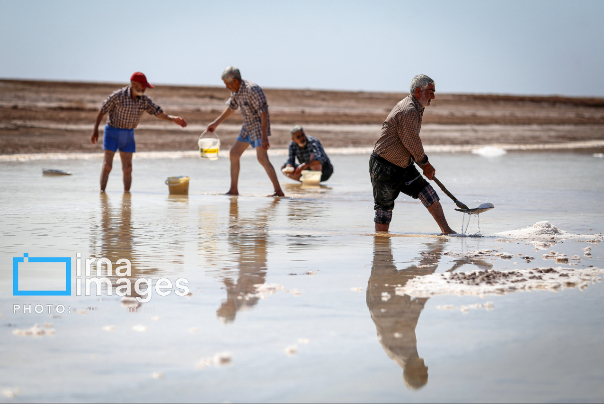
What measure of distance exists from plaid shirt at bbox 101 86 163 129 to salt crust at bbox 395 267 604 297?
5.77m

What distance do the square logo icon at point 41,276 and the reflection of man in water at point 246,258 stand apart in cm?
93

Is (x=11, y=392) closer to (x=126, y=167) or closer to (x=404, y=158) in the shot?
(x=404, y=158)

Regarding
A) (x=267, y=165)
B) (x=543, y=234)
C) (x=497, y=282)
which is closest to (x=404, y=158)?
(x=543, y=234)

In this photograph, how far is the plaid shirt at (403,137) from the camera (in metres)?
6.08

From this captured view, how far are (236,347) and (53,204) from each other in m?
5.74

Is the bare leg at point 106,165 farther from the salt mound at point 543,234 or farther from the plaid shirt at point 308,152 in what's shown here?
the salt mound at point 543,234

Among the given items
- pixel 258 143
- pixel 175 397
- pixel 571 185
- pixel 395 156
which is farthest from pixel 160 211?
pixel 571 185

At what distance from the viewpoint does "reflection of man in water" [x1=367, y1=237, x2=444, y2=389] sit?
3119 mm

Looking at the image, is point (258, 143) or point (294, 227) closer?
point (294, 227)

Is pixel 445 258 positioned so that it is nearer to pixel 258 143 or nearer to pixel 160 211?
pixel 160 211

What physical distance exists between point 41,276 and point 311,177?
283 inches

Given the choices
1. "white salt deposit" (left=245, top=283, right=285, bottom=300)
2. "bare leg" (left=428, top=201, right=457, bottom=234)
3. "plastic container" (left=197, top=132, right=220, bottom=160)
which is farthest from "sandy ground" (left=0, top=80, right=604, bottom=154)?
"white salt deposit" (left=245, top=283, right=285, bottom=300)

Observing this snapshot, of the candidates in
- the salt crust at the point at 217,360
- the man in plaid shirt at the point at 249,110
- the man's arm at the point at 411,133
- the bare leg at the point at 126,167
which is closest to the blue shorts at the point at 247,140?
the man in plaid shirt at the point at 249,110

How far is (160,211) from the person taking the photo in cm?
805
